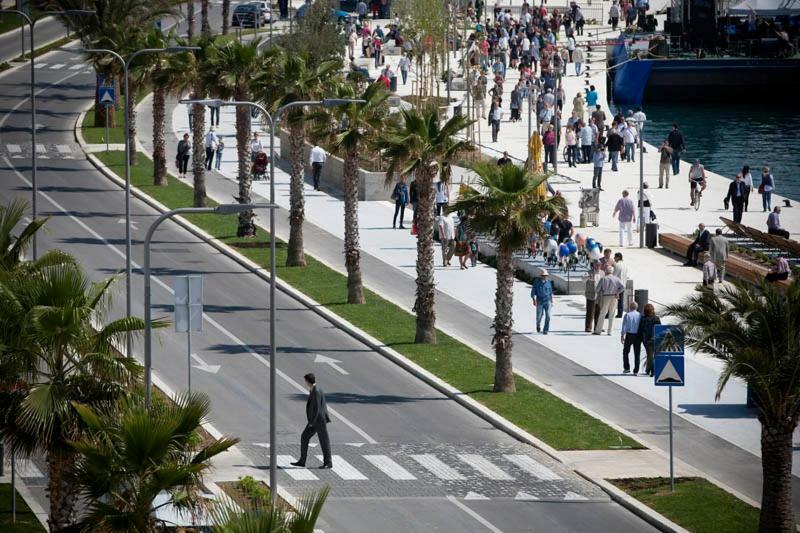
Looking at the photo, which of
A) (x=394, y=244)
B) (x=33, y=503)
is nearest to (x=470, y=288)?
(x=394, y=244)

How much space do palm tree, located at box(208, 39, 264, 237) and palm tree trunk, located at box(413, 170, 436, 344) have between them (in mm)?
12581

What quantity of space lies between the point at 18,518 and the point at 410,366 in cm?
1291

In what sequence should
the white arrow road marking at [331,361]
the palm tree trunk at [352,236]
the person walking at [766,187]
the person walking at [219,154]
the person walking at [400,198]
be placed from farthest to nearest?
the person walking at [219,154] → the person walking at [766,187] → the person walking at [400,198] → the palm tree trunk at [352,236] → the white arrow road marking at [331,361]

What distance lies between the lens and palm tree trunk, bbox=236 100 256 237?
55938 mm

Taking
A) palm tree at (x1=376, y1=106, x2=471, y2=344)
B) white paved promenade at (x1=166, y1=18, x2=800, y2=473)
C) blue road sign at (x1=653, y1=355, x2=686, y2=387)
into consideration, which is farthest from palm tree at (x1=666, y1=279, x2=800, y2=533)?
palm tree at (x1=376, y1=106, x2=471, y2=344)

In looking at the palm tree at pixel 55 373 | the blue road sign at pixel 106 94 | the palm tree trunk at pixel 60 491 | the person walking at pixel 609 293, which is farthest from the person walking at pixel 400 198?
the palm tree trunk at pixel 60 491

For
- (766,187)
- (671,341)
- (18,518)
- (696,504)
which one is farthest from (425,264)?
(766,187)

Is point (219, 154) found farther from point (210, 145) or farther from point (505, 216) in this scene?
point (505, 216)

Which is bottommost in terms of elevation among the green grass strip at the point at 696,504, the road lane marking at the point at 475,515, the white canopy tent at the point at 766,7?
the road lane marking at the point at 475,515

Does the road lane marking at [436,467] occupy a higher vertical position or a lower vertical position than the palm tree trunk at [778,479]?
lower

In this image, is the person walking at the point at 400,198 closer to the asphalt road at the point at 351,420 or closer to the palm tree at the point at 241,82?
the palm tree at the point at 241,82

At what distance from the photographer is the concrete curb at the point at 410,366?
3169cm

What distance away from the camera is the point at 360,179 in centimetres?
6316

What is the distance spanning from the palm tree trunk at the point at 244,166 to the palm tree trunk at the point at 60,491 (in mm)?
29639
